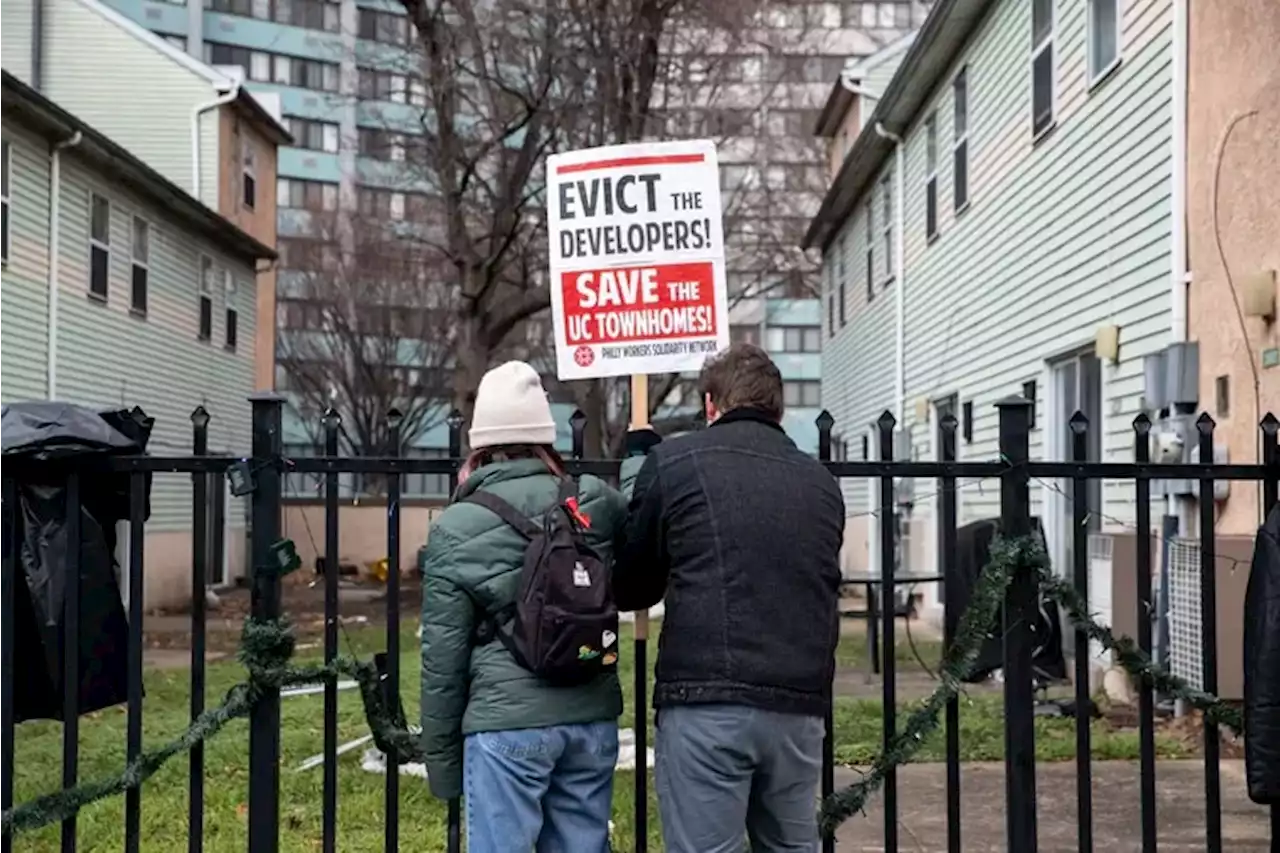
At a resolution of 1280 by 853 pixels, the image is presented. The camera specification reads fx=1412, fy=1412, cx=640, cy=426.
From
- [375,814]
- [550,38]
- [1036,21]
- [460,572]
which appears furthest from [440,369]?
[460,572]

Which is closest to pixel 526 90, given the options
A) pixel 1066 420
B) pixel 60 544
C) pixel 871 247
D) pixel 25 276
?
pixel 871 247

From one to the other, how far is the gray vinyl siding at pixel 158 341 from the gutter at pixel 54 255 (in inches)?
9.0

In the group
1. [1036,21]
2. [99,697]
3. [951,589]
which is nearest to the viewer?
[99,697]

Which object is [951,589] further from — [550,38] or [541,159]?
[541,159]

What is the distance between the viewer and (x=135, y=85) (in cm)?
2488

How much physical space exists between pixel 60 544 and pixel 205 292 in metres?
20.4

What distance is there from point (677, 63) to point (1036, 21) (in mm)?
6496

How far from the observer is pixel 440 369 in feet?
114

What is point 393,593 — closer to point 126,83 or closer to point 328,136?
point 126,83

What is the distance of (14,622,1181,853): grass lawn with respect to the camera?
252 inches

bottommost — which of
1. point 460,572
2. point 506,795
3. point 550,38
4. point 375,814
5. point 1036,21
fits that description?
point 375,814

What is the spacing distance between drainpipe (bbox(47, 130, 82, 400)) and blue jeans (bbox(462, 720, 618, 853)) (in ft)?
51.0

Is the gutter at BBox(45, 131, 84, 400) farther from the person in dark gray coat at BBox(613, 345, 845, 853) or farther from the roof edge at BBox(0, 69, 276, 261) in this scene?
the person in dark gray coat at BBox(613, 345, 845, 853)

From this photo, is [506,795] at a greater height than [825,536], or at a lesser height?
lesser
